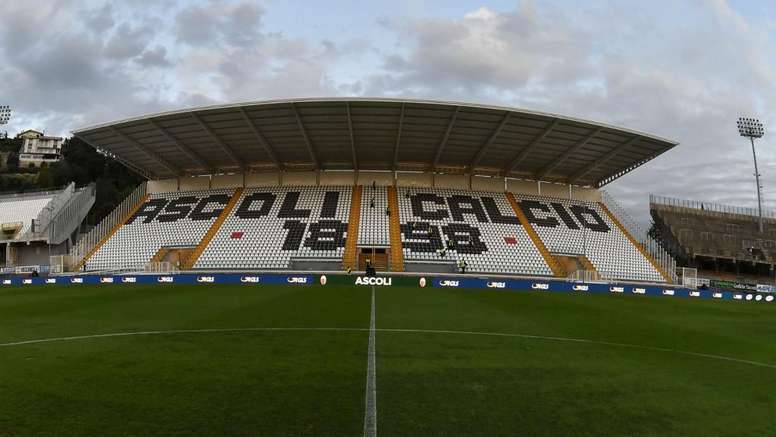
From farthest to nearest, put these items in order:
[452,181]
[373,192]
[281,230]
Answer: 1. [452,181]
2. [373,192]
3. [281,230]

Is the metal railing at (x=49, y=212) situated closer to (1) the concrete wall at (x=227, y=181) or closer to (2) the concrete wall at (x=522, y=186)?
(1) the concrete wall at (x=227, y=181)

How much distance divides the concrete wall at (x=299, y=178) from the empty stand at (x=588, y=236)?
1986 centimetres

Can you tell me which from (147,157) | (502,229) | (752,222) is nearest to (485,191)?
(502,229)

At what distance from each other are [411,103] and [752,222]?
5019 cm

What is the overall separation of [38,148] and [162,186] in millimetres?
94262

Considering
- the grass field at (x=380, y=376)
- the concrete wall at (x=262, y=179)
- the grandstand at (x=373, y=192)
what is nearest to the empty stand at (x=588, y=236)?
the grandstand at (x=373, y=192)

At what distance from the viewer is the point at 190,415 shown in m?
5.12

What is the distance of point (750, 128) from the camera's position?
186 feet

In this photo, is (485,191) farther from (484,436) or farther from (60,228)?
(484,436)

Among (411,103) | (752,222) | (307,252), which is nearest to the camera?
(411,103)

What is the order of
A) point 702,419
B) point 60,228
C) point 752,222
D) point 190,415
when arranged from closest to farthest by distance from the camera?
point 190,415 < point 702,419 < point 60,228 < point 752,222

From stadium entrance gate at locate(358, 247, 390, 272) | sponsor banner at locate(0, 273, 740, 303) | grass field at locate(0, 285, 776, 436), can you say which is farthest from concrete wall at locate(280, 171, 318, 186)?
grass field at locate(0, 285, 776, 436)

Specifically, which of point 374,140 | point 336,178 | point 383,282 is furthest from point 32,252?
point 383,282

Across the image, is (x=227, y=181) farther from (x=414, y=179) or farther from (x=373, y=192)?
(x=414, y=179)
